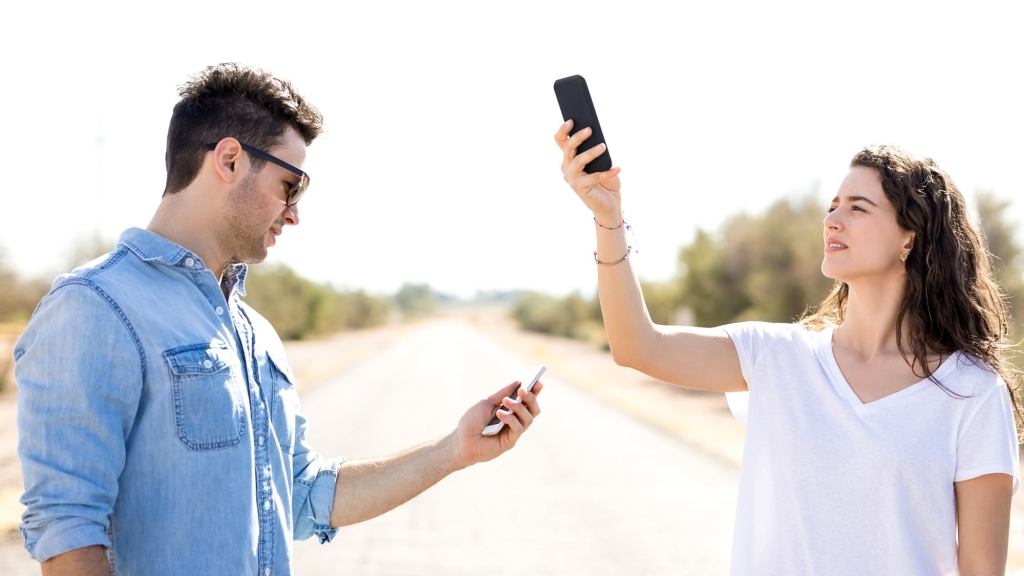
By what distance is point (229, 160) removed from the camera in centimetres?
235

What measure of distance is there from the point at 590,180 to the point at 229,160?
1001 millimetres

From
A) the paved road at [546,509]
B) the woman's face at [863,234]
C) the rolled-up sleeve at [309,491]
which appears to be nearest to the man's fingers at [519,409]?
the rolled-up sleeve at [309,491]

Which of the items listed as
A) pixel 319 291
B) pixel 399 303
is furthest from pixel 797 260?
pixel 399 303

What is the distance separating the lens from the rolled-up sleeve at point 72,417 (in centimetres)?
191

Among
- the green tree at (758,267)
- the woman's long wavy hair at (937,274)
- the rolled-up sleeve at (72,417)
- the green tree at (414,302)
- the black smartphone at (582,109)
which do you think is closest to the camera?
the rolled-up sleeve at (72,417)

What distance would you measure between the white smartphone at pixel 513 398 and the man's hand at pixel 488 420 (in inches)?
0.5

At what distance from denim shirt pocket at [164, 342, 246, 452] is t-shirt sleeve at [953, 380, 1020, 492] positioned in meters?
1.94

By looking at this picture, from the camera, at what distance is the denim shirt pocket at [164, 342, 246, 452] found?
2.08 m

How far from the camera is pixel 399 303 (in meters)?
191

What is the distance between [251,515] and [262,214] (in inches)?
31.7

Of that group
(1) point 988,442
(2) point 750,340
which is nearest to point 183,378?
(2) point 750,340

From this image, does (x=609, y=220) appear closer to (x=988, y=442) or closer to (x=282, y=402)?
(x=282, y=402)

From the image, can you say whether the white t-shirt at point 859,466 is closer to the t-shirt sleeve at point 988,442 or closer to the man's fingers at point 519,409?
the t-shirt sleeve at point 988,442

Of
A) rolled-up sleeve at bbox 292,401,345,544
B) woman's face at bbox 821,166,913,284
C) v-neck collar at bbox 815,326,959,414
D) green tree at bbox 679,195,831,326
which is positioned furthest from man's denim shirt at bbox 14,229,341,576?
green tree at bbox 679,195,831,326
